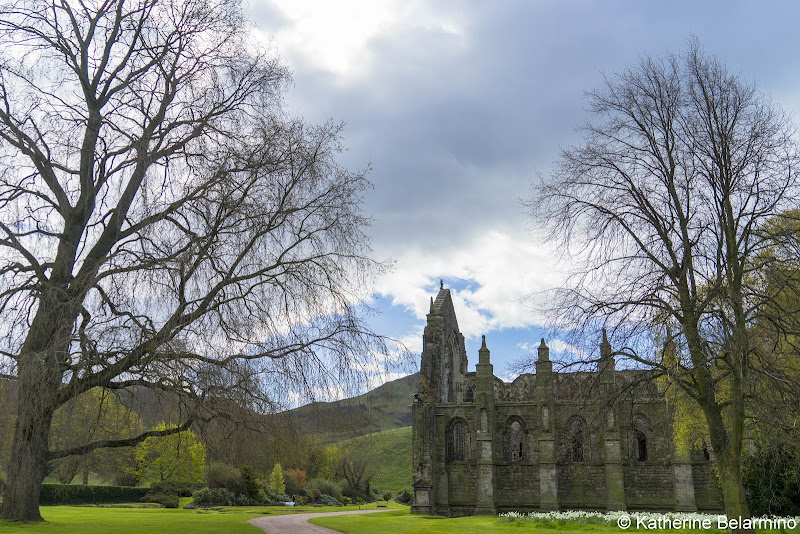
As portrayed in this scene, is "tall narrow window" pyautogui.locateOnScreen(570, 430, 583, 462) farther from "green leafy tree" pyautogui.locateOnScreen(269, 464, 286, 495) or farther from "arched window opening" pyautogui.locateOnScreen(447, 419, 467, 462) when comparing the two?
"green leafy tree" pyautogui.locateOnScreen(269, 464, 286, 495)

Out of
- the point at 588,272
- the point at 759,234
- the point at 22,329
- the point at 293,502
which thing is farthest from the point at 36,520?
the point at 293,502

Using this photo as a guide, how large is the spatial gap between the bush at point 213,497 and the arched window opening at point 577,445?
2204 cm

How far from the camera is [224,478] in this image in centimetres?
4178

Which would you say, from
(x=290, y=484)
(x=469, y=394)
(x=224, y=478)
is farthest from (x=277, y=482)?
(x=469, y=394)

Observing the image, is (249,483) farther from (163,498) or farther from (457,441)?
(457,441)

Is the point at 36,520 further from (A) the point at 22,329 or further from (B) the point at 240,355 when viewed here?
(B) the point at 240,355

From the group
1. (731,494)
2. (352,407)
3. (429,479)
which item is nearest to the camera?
(352,407)

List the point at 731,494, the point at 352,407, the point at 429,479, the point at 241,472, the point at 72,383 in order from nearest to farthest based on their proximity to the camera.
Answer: the point at 72,383 < the point at 352,407 < the point at 731,494 < the point at 429,479 < the point at 241,472

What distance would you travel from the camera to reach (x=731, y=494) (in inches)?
510

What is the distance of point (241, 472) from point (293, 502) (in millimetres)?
6901

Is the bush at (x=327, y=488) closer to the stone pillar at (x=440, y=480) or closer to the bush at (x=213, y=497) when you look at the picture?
the bush at (x=213, y=497)

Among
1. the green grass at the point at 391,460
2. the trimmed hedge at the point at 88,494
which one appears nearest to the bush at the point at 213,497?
the trimmed hedge at the point at 88,494

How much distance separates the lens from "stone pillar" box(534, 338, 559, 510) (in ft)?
111

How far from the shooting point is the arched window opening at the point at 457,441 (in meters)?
36.4
